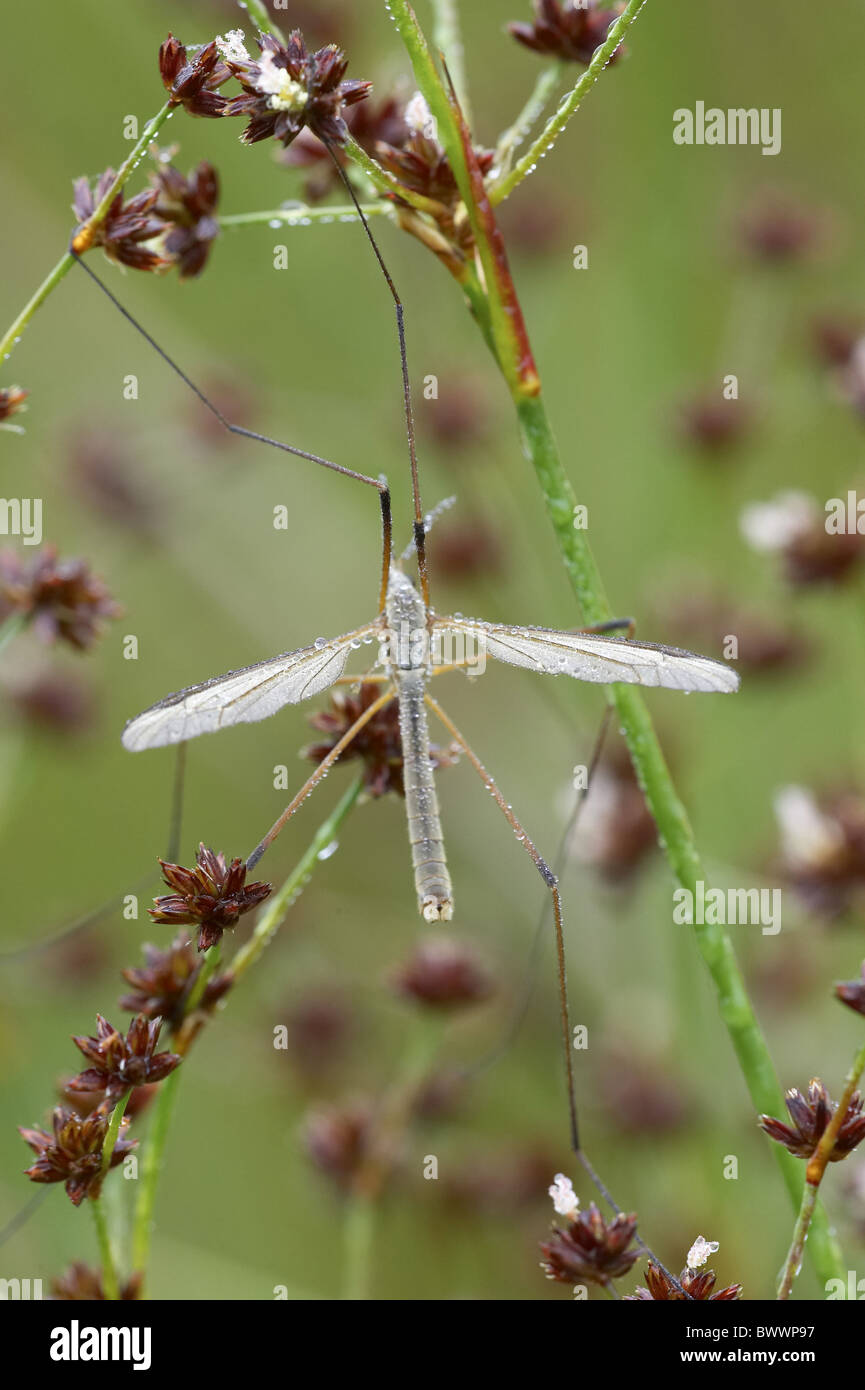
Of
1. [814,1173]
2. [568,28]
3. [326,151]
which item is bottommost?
[814,1173]

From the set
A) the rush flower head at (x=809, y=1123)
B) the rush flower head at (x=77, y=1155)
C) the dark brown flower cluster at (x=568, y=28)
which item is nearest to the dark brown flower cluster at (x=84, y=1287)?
the rush flower head at (x=77, y=1155)

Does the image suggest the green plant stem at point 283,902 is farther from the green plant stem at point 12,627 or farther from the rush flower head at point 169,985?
the green plant stem at point 12,627

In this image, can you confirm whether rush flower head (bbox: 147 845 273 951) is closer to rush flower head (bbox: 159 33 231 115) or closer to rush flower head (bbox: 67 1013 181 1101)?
rush flower head (bbox: 67 1013 181 1101)

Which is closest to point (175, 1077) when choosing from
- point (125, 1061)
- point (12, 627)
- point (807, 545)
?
point (125, 1061)

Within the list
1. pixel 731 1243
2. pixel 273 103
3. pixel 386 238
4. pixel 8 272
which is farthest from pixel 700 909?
pixel 8 272

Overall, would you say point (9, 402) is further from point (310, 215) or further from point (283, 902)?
point (283, 902)

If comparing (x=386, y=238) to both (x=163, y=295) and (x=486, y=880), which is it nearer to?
(x=163, y=295)
